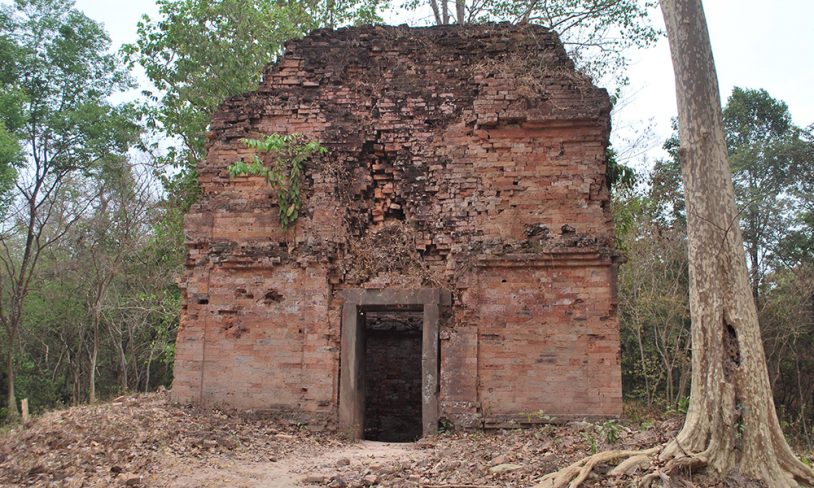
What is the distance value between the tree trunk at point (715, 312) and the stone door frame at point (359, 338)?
13.6 feet

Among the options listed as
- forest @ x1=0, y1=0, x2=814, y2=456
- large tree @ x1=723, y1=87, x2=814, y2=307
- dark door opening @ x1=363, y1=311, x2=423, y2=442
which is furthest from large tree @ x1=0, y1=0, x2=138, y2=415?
large tree @ x1=723, y1=87, x2=814, y2=307

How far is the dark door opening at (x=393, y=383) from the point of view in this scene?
1477 centimetres

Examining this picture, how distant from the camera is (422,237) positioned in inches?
433

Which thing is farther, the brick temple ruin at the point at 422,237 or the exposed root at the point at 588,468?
the brick temple ruin at the point at 422,237

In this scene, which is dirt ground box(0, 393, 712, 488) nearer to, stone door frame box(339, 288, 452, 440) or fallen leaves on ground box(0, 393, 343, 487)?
fallen leaves on ground box(0, 393, 343, 487)

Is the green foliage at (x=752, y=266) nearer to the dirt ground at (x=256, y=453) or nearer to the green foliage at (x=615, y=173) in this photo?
the green foliage at (x=615, y=173)

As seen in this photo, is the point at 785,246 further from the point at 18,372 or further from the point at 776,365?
the point at 18,372

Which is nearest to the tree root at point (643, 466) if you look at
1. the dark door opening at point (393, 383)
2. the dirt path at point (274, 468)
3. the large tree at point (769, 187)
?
the dirt path at point (274, 468)

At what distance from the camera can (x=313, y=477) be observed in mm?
7613

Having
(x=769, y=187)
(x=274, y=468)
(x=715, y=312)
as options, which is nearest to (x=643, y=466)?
(x=715, y=312)

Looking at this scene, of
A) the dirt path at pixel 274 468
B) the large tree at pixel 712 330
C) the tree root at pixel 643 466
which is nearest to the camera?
the tree root at pixel 643 466

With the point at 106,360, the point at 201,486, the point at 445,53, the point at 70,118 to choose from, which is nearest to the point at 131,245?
the point at 70,118

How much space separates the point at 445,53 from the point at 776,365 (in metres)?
16.3

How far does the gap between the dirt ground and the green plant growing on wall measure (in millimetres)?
3270
